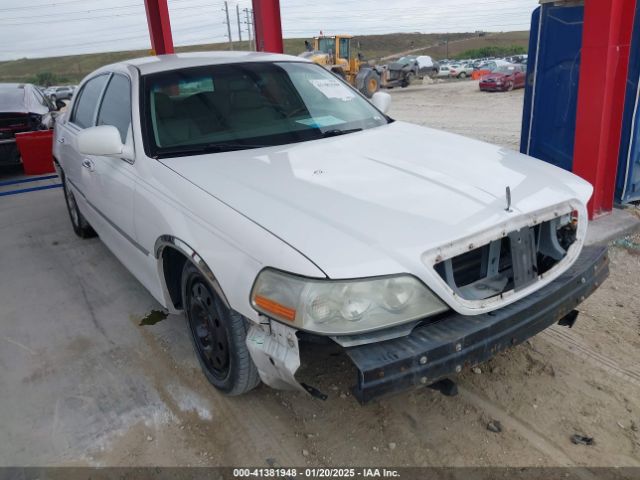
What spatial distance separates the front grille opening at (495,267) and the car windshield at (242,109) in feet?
4.31

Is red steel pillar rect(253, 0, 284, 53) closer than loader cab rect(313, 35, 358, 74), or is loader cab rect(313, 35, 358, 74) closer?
red steel pillar rect(253, 0, 284, 53)

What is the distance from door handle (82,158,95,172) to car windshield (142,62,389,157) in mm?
818

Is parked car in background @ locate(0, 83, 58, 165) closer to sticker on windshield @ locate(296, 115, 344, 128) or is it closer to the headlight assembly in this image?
sticker on windshield @ locate(296, 115, 344, 128)

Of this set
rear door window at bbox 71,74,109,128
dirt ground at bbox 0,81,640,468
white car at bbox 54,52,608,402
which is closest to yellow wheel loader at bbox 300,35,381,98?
rear door window at bbox 71,74,109,128

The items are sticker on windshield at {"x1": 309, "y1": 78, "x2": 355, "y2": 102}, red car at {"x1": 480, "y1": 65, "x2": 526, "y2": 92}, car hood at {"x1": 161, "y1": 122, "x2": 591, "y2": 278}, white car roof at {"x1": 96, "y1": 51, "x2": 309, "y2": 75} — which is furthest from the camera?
red car at {"x1": 480, "y1": 65, "x2": 526, "y2": 92}

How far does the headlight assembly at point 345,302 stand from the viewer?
1.82 meters

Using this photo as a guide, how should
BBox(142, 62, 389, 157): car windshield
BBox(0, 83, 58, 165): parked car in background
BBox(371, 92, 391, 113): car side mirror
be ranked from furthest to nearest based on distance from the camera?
BBox(0, 83, 58, 165): parked car in background → BBox(371, 92, 391, 113): car side mirror → BBox(142, 62, 389, 157): car windshield

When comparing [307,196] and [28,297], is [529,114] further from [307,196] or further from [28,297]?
[28,297]

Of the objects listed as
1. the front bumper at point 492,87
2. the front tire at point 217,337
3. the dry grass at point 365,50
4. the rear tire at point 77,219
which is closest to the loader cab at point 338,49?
the front bumper at point 492,87

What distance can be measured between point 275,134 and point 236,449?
1735mm

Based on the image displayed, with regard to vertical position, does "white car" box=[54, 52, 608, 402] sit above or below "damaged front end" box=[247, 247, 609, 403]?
above

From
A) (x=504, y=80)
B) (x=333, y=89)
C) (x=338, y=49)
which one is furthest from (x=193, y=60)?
(x=338, y=49)

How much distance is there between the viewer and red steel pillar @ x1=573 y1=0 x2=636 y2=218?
13.6 feet

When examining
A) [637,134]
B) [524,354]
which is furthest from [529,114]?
[524,354]
